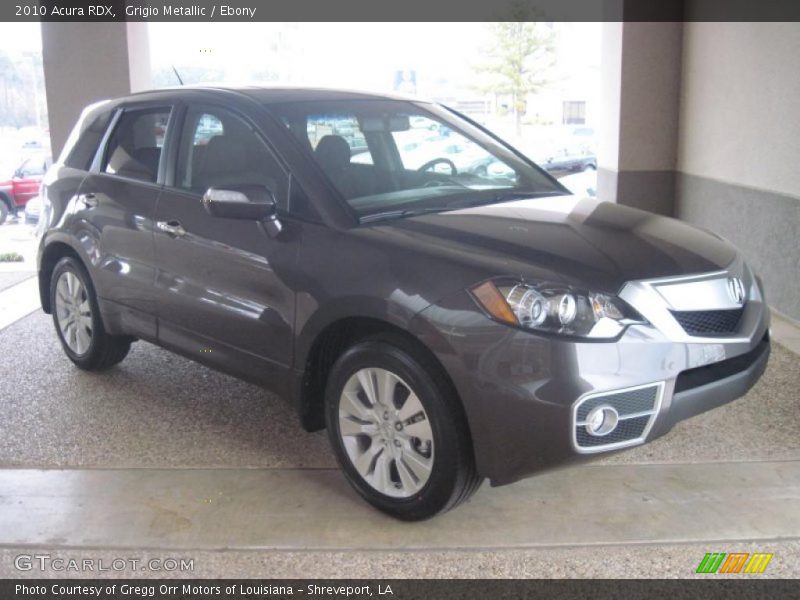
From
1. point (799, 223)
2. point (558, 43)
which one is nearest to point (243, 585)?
point (799, 223)

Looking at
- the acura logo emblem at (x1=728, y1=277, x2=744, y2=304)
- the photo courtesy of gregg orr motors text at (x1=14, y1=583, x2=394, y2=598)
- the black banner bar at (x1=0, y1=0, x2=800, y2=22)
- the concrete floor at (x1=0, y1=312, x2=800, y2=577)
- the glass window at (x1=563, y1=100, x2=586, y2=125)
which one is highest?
the black banner bar at (x1=0, y1=0, x2=800, y2=22)

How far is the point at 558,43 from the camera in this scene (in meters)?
13.5

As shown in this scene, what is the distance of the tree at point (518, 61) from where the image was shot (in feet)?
43.2

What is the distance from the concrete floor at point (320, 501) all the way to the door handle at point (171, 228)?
1066mm

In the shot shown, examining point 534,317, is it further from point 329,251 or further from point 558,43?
point 558,43

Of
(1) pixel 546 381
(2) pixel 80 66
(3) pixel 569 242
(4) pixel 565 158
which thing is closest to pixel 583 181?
(4) pixel 565 158

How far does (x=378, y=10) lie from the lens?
1170 cm

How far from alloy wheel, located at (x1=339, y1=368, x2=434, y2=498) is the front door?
45cm

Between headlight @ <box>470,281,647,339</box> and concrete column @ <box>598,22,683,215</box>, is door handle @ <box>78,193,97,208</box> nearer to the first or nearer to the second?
headlight @ <box>470,281,647,339</box>

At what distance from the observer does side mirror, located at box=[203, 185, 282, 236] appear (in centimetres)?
386

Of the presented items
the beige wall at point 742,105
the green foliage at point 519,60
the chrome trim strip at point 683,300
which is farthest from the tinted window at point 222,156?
the green foliage at point 519,60

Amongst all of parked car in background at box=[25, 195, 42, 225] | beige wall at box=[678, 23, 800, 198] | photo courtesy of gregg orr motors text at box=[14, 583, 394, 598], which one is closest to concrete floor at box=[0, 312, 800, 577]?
photo courtesy of gregg orr motors text at box=[14, 583, 394, 598]

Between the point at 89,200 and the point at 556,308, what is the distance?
3.20m

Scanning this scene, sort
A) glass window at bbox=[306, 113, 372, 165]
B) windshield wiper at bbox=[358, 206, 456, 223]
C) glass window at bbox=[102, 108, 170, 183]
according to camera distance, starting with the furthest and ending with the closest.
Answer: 1. glass window at bbox=[102, 108, 170, 183]
2. glass window at bbox=[306, 113, 372, 165]
3. windshield wiper at bbox=[358, 206, 456, 223]
